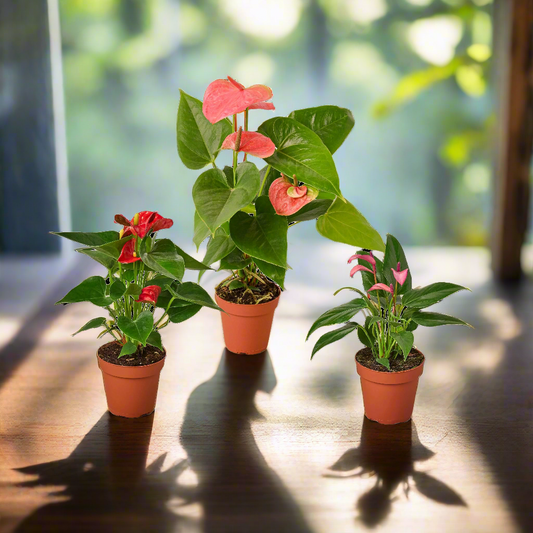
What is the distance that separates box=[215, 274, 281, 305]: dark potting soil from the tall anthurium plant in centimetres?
12

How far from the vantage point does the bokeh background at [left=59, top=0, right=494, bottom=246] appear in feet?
7.92

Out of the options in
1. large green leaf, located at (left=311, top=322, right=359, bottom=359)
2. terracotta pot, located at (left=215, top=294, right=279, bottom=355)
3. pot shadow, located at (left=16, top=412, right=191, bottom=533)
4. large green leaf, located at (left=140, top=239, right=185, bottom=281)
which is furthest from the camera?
terracotta pot, located at (left=215, top=294, right=279, bottom=355)

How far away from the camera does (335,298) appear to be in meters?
1.89

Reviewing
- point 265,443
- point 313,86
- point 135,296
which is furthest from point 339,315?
point 313,86

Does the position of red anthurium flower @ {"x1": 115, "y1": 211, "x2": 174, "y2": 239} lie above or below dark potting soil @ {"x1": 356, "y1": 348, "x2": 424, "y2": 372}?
above

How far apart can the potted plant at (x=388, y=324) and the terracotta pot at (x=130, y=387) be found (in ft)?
0.99

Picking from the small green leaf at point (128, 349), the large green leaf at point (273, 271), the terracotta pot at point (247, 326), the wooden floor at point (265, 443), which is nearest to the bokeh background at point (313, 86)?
the wooden floor at point (265, 443)

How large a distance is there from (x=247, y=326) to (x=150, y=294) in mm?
413

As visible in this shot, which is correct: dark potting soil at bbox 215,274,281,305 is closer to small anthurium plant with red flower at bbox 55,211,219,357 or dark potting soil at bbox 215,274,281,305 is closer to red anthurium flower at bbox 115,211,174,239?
small anthurium plant with red flower at bbox 55,211,219,357

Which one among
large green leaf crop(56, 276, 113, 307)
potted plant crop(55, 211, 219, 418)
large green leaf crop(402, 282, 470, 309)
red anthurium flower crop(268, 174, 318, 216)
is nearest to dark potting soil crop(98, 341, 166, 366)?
potted plant crop(55, 211, 219, 418)

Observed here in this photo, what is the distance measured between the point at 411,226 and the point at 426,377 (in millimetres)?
1335

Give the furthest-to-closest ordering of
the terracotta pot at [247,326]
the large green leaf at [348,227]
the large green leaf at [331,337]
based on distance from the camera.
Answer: the terracotta pot at [247,326], the large green leaf at [348,227], the large green leaf at [331,337]

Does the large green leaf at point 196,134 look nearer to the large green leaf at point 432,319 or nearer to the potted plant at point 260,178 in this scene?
the potted plant at point 260,178

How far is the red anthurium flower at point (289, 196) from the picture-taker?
3.98ft
